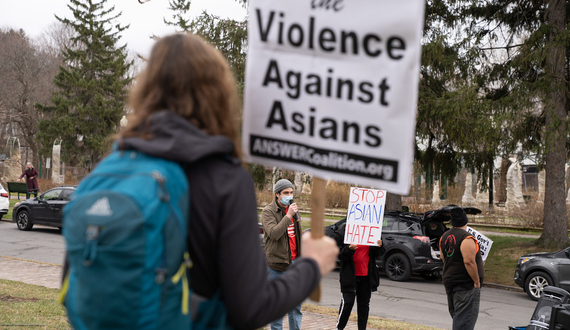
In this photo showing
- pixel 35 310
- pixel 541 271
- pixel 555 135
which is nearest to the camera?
pixel 35 310

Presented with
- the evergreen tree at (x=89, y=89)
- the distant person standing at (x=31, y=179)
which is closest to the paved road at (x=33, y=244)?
the distant person standing at (x=31, y=179)

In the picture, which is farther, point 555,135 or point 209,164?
point 555,135

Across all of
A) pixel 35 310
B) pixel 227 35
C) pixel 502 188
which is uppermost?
pixel 227 35

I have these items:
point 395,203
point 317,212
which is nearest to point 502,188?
point 395,203

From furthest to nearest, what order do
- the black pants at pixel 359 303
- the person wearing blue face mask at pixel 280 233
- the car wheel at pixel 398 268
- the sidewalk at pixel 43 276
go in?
the car wheel at pixel 398 268, the sidewalk at pixel 43 276, the black pants at pixel 359 303, the person wearing blue face mask at pixel 280 233

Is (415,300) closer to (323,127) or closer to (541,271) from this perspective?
(541,271)

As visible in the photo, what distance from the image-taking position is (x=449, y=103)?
54.9ft

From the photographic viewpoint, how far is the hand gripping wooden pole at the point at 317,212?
6.66 ft

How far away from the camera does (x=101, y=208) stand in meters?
1.46

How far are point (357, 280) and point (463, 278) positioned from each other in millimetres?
1437

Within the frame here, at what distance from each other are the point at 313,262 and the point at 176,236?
0.57 m

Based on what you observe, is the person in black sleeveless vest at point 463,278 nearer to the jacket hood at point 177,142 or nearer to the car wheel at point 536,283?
the jacket hood at point 177,142

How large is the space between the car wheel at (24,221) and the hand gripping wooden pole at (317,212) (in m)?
21.0

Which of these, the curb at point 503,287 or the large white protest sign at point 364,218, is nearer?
the large white protest sign at point 364,218
